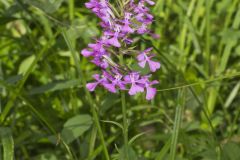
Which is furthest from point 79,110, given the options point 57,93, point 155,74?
point 155,74

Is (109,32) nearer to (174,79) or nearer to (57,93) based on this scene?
(57,93)

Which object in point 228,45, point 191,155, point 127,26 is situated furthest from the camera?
point 228,45

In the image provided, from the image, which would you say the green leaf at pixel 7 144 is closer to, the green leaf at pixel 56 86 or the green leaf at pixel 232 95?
the green leaf at pixel 56 86

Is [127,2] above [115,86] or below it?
above

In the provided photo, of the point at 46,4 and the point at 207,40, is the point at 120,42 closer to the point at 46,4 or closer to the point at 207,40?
the point at 46,4

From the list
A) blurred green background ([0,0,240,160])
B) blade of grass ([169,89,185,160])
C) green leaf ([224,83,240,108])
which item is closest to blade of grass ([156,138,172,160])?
blade of grass ([169,89,185,160])

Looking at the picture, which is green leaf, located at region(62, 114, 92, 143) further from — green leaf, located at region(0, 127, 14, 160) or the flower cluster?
the flower cluster
